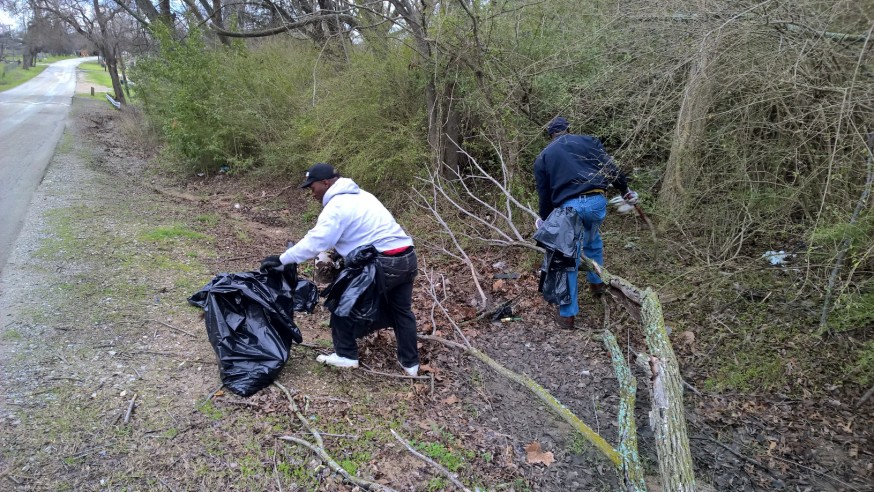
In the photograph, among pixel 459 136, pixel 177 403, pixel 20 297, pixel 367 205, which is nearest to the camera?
pixel 177 403

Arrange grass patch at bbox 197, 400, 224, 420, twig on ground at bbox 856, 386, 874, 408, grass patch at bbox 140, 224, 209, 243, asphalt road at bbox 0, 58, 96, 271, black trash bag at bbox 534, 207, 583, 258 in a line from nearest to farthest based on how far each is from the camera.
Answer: grass patch at bbox 197, 400, 224, 420 → twig on ground at bbox 856, 386, 874, 408 → black trash bag at bbox 534, 207, 583, 258 → grass patch at bbox 140, 224, 209, 243 → asphalt road at bbox 0, 58, 96, 271

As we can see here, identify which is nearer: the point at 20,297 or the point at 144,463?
the point at 144,463

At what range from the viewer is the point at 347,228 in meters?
3.39

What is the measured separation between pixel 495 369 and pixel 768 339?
217cm

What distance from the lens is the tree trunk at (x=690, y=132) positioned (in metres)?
4.09

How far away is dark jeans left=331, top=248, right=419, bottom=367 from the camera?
341 centimetres

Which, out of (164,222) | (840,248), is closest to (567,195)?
(840,248)

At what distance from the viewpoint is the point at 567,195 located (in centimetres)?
444

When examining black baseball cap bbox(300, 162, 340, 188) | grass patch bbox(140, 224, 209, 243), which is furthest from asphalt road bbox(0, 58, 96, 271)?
black baseball cap bbox(300, 162, 340, 188)

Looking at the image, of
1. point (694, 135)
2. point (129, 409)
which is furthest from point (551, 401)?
point (694, 135)

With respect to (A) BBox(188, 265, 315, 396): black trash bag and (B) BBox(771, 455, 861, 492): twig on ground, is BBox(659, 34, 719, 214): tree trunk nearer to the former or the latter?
(B) BBox(771, 455, 861, 492): twig on ground

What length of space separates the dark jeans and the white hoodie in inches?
5.1

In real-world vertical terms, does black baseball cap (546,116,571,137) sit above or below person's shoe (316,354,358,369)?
above

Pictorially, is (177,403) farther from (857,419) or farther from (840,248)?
(840,248)
